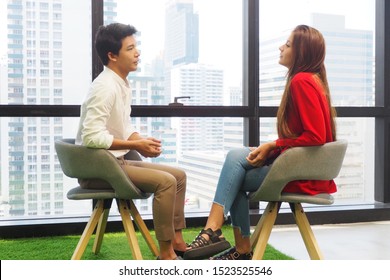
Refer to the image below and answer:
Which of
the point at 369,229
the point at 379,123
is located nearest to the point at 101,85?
the point at 369,229

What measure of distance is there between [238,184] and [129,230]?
549 mm

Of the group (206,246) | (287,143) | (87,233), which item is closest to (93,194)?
(87,233)

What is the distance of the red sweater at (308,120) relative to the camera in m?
2.01

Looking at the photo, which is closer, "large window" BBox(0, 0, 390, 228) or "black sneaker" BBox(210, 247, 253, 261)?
"black sneaker" BBox(210, 247, 253, 261)

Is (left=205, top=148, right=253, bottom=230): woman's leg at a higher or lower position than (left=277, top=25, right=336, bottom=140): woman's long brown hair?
lower

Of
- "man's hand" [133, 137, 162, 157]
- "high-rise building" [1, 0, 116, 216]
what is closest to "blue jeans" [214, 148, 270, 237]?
"man's hand" [133, 137, 162, 157]

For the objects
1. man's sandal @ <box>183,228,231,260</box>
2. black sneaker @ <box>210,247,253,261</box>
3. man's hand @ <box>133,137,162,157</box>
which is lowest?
black sneaker @ <box>210,247,253,261</box>

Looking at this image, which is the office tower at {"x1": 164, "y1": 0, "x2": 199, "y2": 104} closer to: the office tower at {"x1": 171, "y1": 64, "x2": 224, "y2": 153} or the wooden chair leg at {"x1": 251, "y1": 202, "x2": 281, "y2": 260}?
the office tower at {"x1": 171, "y1": 64, "x2": 224, "y2": 153}

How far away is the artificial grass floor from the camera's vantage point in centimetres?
251

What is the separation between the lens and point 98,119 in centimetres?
209

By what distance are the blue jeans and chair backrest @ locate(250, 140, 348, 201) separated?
0.35 feet

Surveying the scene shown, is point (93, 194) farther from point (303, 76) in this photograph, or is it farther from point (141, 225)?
point (303, 76)

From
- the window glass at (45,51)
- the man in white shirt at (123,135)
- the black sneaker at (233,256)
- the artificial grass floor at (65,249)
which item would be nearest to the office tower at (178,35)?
the window glass at (45,51)

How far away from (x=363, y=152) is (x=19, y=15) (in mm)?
2670
